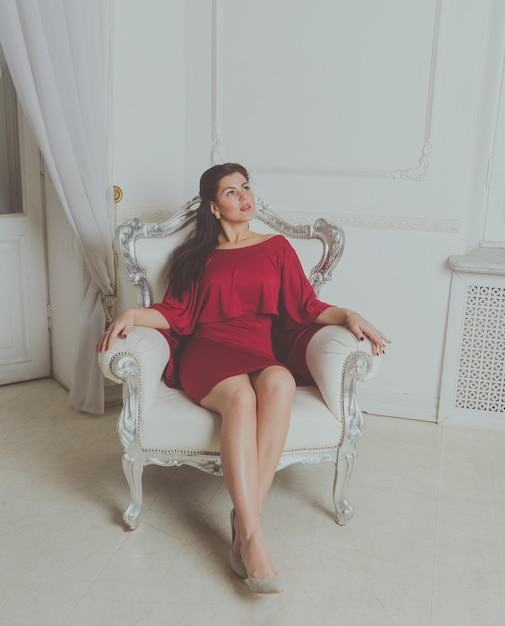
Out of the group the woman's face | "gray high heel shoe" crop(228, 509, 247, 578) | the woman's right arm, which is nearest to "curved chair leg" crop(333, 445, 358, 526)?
"gray high heel shoe" crop(228, 509, 247, 578)

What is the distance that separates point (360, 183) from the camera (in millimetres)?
3252

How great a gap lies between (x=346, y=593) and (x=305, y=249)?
1302mm

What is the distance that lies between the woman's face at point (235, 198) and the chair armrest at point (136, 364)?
56 cm

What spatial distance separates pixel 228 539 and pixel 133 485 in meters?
0.35

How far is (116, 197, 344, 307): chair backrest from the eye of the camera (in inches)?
107

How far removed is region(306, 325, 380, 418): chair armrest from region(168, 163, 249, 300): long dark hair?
1.79 feet

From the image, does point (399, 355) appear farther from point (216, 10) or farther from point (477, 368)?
point (216, 10)

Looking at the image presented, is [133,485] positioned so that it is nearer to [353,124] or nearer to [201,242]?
[201,242]

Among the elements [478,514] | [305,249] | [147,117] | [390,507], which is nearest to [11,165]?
[147,117]

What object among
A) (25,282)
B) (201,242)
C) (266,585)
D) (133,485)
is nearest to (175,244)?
(201,242)

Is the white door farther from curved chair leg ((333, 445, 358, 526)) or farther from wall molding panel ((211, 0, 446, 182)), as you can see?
curved chair leg ((333, 445, 358, 526))

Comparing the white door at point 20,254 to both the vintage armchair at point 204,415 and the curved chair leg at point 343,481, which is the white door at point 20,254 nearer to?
the vintage armchair at point 204,415

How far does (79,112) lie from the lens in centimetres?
288

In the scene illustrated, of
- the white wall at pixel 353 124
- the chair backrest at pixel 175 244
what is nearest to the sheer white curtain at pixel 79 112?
the white wall at pixel 353 124
